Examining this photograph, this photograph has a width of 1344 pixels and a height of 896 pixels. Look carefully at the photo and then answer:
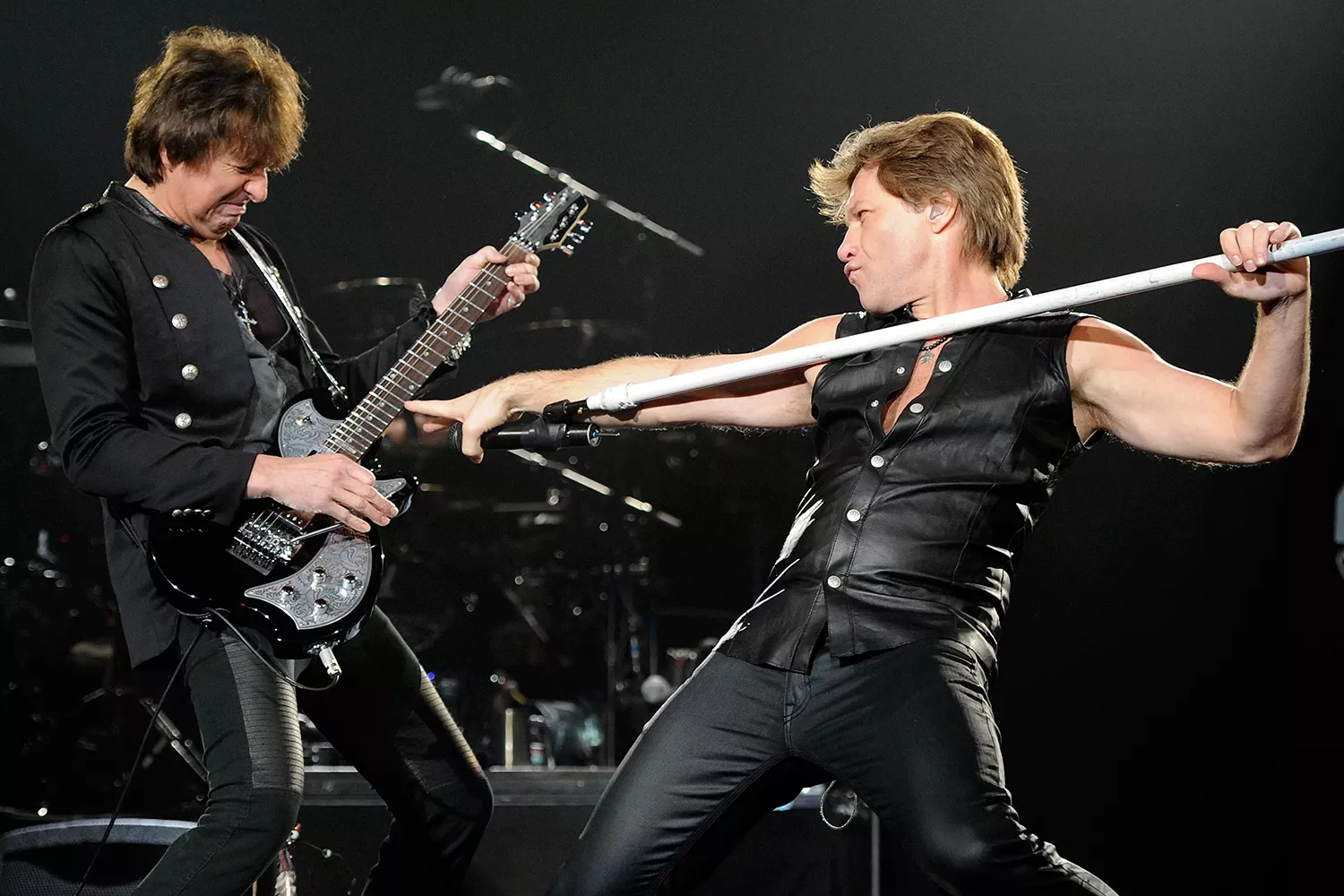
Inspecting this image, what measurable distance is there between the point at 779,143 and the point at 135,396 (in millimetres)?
2646

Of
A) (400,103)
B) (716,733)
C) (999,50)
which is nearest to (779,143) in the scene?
(999,50)

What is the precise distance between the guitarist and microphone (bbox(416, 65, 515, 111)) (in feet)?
5.73

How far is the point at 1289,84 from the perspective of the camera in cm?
398

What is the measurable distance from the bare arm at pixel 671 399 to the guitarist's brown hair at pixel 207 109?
725mm

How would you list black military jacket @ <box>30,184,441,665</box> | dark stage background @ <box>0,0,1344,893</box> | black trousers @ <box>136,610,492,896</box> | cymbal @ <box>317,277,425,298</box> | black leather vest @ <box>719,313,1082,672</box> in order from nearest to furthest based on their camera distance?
black leather vest @ <box>719,313,1082,672</box>
black trousers @ <box>136,610,492,896</box>
black military jacket @ <box>30,184,441,665</box>
dark stage background @ <box>0,0,1344,893</box>
cymbal @ <box>317,277,425,298</box>

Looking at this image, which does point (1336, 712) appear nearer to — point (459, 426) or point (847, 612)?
point (847, 612)

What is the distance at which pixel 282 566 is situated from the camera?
2.59 meters

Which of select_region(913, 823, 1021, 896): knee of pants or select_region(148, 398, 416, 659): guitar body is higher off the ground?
select_region(148, 398, 416, 659): guitar body

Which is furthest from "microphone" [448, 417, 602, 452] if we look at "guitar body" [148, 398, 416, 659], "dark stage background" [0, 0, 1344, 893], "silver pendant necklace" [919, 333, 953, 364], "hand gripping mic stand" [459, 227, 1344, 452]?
"dark stage background" [0, 0, 1344, 893]

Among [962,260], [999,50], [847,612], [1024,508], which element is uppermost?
[999,50]

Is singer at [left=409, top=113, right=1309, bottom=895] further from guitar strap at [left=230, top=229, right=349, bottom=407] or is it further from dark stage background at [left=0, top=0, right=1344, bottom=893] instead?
dark stage background at [left=0, top=0, right=1344, bottom=893]

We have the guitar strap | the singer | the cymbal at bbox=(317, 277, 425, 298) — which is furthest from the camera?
the cymbal at bbox=(317, 277, 425, 298)

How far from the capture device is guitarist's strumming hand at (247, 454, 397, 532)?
2488mm

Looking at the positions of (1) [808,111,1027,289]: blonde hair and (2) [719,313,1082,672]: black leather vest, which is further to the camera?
(1) [808,111,1027,289]: blonde hair
